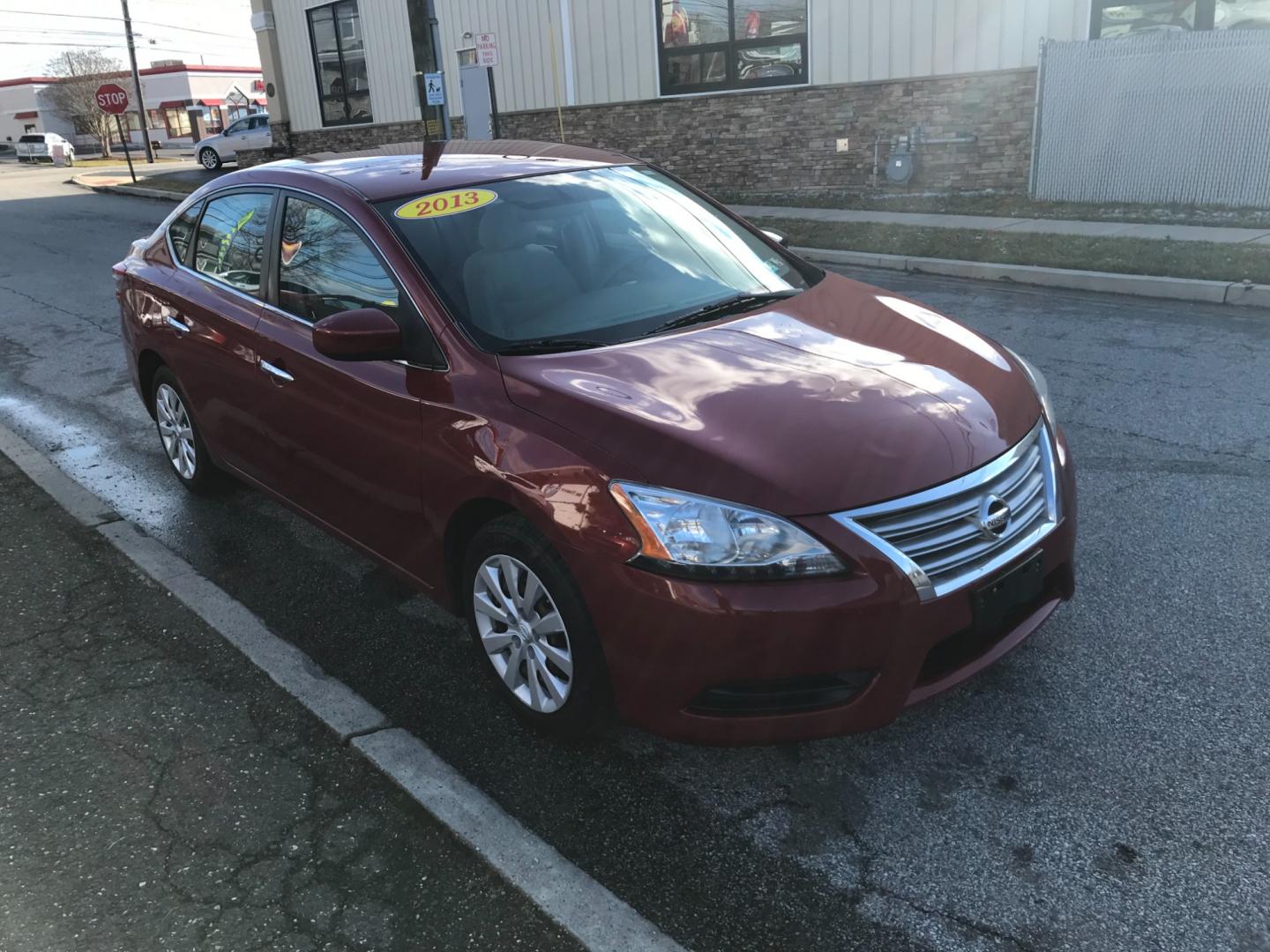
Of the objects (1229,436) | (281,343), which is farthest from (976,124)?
(281,343)

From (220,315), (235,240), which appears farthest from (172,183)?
(220,315)

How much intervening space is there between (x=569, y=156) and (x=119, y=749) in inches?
111

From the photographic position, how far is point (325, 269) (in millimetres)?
3861

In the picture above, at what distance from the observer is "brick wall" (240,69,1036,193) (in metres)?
14.0

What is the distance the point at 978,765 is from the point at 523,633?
1375 mm

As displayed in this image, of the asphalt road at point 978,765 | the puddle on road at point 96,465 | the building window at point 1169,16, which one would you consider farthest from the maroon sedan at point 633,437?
the building window at point 1169,16

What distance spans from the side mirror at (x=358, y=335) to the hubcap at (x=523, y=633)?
2.58ft

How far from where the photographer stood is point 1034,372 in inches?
142

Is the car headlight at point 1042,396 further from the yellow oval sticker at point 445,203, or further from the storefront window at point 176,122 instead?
the storefront window at point 176,122

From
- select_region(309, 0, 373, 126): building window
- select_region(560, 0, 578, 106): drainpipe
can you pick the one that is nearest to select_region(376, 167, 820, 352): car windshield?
select_region(560, 0, 578, 106): drainpipe

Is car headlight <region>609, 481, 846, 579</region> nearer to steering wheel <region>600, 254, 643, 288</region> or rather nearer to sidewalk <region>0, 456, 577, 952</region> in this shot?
sidewalk <region>0, 456, 577, 952</region>

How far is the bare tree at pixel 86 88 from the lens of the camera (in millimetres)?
57594

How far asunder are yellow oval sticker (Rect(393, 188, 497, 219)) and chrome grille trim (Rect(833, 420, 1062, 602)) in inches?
76.2

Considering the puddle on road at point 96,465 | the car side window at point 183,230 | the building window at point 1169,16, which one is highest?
the building window at point 1169,16
